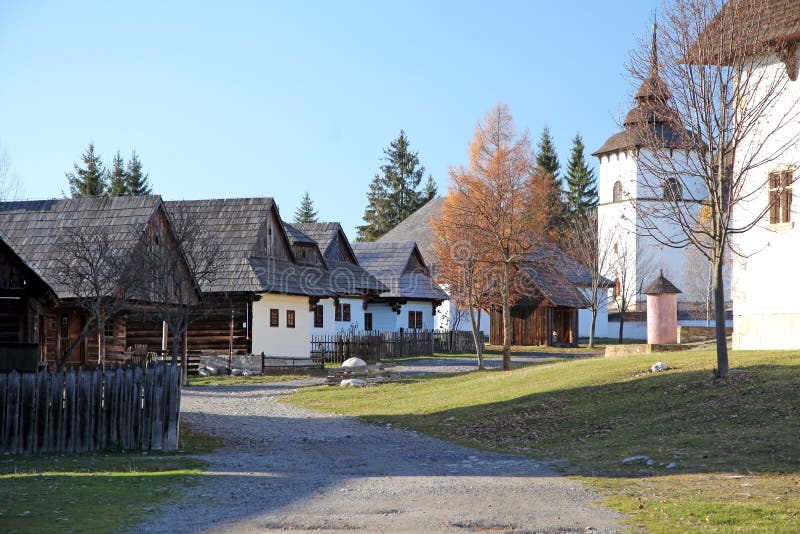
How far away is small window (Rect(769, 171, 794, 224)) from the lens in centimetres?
2438

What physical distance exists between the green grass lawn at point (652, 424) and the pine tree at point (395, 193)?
2608 inches

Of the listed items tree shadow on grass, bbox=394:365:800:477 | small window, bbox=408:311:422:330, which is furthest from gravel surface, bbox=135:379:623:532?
small window, bbox=408:311:422:330

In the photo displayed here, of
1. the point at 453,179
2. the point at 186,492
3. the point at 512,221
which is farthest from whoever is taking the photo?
the point at 453,179

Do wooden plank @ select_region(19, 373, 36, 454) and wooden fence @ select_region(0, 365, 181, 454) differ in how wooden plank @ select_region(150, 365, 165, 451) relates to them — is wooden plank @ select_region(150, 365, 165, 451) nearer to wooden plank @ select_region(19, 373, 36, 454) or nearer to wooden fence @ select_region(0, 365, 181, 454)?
wooden fence @ select_region(0, 365, 181, 454)

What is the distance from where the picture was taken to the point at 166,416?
15945mm

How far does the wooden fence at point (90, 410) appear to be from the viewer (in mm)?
15219

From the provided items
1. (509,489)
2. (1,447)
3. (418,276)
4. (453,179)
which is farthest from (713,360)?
(418,276)

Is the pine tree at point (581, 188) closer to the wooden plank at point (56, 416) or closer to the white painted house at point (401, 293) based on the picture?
the white painted house at point (401, 293)

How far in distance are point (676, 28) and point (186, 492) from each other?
14.2 m

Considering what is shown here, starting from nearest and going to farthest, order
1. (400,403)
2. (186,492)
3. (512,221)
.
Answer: (186,492), (400,403), (512,221)

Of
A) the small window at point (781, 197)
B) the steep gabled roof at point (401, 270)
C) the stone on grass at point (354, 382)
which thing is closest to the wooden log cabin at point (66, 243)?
the stone on grass at point (354, 382)

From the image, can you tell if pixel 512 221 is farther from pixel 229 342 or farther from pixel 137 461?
pixel 137 461

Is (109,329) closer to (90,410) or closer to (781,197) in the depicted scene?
(90,410)

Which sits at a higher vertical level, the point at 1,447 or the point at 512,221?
the point at 512,221
